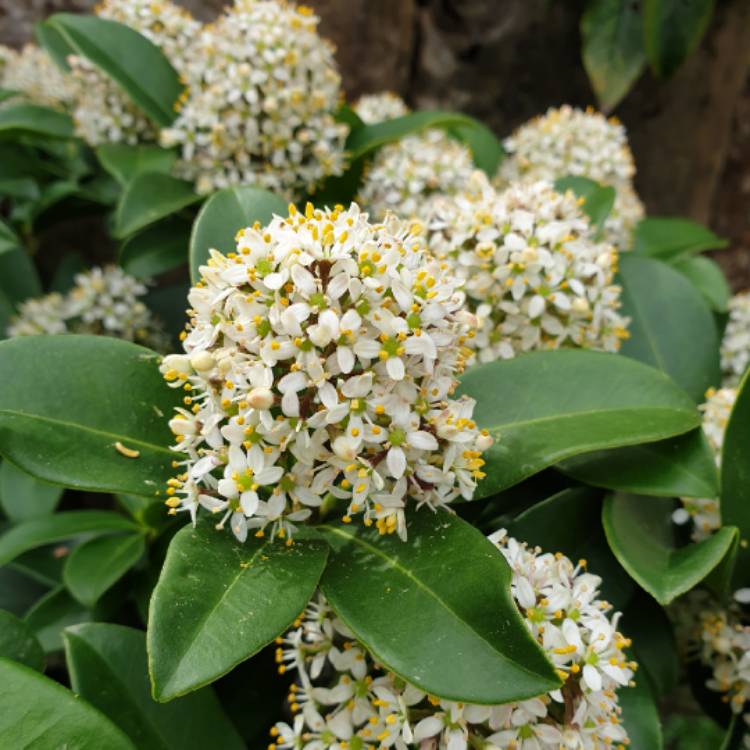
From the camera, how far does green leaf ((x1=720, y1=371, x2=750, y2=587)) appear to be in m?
1.28

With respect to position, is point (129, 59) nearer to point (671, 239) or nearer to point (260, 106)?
point (260, 106)

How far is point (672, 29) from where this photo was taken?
2.78 metres

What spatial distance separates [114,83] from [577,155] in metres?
1.21

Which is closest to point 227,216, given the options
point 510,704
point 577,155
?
point 510,704

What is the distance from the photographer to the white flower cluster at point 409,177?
1.95 meters

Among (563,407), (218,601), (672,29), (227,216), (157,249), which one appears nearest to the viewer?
(218,601)

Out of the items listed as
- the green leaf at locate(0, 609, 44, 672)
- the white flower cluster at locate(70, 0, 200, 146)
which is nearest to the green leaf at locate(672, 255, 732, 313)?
the white flower cluster at locate(70, 0, 200, 146)

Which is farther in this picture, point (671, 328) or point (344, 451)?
point (671, 328)

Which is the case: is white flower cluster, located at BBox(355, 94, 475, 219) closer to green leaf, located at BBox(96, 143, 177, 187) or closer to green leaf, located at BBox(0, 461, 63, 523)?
green leaf, located at BBox(96, 143, 177, 187)

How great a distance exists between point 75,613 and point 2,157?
48.9 inches

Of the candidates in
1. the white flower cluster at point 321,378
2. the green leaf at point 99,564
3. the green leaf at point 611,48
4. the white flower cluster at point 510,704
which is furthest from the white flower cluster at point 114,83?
the green leaf at point 611,48

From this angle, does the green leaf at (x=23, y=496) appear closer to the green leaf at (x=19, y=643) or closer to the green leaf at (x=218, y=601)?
the green leaf at (x=19, y=643)

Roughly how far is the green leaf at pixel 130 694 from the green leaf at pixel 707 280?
1.56 metres

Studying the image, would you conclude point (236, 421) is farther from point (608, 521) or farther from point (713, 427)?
point (713, 427)
